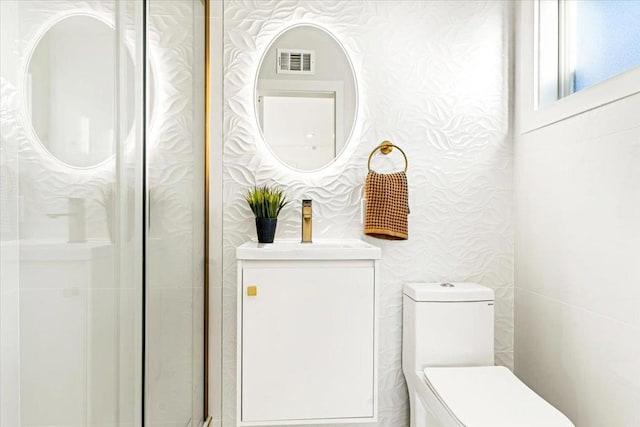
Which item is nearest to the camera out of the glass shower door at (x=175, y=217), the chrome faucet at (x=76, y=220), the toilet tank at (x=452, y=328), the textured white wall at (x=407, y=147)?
the chrome faucet at (x=76, y=220)

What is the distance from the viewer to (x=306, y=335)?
4.84ft

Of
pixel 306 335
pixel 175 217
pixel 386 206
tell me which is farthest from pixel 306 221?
pixel 175 217

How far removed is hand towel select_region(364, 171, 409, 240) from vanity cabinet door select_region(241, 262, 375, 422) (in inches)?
9.3

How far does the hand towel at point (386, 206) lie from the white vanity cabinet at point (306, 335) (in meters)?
0.20

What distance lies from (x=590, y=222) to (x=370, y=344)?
81 cm

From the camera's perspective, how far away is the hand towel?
166 cm

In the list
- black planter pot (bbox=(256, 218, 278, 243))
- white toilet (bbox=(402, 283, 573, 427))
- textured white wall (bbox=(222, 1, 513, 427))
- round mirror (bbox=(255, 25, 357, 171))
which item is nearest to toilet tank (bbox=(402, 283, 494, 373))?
white toilet (bbox=(402, 283, 573, 427))

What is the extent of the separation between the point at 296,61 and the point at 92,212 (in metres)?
1.23

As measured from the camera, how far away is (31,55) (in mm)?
576

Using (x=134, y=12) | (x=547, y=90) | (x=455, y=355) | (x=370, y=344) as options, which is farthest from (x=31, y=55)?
(x=547, y=90)

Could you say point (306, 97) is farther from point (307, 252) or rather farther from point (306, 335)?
point (306, 335)

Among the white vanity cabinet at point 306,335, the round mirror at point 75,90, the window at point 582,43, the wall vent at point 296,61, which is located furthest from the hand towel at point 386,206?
the round mirror at point 75,90

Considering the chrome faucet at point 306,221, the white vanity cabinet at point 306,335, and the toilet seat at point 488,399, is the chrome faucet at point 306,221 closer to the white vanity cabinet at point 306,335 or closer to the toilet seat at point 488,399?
the white vanity cabinet at point 306,335

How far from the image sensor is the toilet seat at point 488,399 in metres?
1.16
